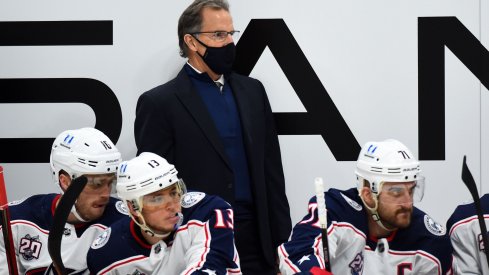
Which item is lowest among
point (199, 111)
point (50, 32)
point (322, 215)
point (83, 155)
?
point (322, 215)

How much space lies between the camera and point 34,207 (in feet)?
12.1

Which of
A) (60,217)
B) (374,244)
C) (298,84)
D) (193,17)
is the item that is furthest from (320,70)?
(60,217)

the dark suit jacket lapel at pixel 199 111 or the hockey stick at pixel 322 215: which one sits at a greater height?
the dark suit jacket lapel at pixel 199 111

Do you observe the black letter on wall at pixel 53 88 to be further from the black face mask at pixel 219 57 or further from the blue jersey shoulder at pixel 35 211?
the blue jersey shoulder at pixel 35 211

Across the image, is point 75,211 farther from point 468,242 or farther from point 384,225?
point 468,242

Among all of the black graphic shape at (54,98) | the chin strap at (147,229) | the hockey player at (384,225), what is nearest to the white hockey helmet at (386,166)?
the hockey player at (384,225)

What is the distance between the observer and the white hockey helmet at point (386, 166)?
339 cm

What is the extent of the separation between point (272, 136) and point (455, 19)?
107cm

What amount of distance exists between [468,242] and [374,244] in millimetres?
347

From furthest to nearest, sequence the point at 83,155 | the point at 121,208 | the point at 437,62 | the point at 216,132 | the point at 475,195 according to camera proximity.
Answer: the point at 437,62 → the point at 216,132 → the point at 121,208 → the point at 83,155 → the point at 475,195

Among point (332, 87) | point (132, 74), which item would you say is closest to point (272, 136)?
point (332, 87)

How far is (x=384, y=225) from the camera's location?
11.4ft

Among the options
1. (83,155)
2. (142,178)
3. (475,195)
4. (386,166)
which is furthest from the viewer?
(83,155)

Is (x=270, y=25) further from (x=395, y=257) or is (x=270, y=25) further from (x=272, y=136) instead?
(x=395, y=257)
